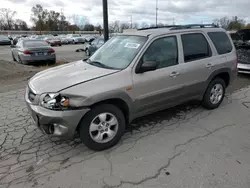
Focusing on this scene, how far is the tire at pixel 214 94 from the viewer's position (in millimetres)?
4430

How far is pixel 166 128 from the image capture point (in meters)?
3.79

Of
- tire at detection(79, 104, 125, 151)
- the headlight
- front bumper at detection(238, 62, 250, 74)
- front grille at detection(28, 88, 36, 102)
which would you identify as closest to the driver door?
tire at detection(79, 104, 125, 151)

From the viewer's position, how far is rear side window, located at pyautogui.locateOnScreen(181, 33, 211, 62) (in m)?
3.87

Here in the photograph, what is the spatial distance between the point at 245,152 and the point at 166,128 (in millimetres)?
1303

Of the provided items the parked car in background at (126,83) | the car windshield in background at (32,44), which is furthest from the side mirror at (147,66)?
the car windshield in background at (32,44)

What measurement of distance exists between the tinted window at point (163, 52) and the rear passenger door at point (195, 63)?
211 mm

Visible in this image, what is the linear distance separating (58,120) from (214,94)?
11.5 feet

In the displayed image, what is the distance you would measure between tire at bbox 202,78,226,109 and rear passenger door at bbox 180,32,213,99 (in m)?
0.24

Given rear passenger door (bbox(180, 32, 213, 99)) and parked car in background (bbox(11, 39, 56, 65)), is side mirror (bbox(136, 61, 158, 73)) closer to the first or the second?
rear passenger door (bbox(180, 32, 213, 99))

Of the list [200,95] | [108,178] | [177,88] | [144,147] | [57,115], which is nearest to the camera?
[108,178]

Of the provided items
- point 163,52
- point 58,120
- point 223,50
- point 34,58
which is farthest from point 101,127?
point 34,58

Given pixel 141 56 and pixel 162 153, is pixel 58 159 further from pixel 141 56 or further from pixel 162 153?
pixel 141 56

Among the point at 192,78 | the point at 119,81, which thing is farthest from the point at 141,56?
the point at 192,78

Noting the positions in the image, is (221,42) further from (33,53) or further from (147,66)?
(33,53)
